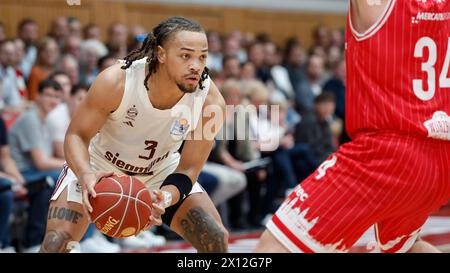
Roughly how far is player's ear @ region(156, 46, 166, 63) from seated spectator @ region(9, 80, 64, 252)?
11.4ft

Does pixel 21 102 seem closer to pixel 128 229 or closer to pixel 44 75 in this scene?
pixel 44 75

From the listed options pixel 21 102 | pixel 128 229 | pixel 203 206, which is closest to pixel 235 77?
pixel 21 102

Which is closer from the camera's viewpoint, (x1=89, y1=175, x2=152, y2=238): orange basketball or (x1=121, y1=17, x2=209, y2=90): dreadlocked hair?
(x1=89, y1=175, x2=152, y2=238): orange basketball

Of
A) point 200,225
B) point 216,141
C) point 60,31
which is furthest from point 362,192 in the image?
point 60,31

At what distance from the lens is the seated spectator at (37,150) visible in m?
7.95

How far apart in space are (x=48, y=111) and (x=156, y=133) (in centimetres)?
369

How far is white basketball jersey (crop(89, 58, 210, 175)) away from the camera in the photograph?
4.82 metres

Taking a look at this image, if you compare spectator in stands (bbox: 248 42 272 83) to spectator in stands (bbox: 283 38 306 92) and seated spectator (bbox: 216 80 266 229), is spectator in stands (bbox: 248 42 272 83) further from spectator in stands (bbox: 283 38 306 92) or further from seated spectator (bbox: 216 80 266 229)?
seated spectator (bbox: 216 80 266 229)

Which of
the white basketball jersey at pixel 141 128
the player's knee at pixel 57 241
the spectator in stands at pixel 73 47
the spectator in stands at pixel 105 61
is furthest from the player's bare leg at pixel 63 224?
the spectator in stands at pixel 73 47

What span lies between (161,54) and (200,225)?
40.9 inches

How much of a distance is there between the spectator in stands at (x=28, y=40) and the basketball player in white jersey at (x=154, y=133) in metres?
Answer: 5.62

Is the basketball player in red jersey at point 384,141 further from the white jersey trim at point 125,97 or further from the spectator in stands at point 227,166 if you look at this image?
the spectator in stands at point 227,166

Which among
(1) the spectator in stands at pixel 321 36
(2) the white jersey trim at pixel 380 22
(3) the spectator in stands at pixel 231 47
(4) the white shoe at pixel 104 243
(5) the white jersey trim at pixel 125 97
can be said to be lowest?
(4) the white shoe at pixel 104 243

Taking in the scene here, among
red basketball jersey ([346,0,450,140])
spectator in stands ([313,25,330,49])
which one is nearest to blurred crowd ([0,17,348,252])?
spectator in stands ([313,25,330,49])
